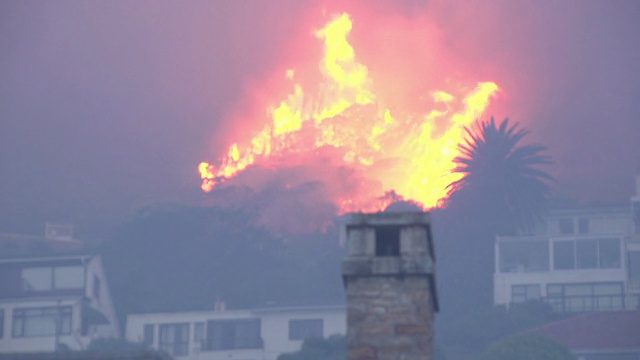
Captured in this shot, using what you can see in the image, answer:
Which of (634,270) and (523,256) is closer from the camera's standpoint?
(634,270)

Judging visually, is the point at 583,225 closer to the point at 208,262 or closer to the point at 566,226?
the point at 566,226

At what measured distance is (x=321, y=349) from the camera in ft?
329

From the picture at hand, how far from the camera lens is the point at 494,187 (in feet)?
498

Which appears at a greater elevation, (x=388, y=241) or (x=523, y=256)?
(x=523, y=256)

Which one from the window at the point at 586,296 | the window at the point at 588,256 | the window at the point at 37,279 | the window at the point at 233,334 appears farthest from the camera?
the window at the point at 586,296

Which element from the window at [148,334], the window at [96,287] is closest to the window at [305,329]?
the window at [148,334]

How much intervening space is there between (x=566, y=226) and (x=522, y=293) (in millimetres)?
13996

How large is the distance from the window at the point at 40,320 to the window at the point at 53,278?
2.02 metres

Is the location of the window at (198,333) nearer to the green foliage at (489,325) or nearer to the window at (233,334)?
the window at (233,334)

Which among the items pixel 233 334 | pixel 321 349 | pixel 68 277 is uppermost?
pixel 68 277

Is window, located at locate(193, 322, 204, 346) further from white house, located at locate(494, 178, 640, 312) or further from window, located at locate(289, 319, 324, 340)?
white house, located at locate(494, 178, 640, 312)

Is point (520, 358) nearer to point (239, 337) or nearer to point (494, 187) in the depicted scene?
point (239, 337)

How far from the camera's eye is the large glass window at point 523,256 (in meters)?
131

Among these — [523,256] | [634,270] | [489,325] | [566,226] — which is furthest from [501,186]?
[489,325]
